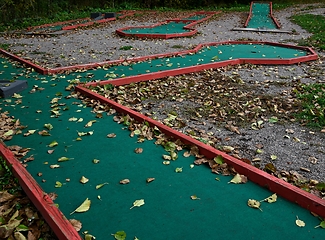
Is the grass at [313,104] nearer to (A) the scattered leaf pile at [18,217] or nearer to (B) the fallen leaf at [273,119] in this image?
(B) the fallen leaf at [273,119]

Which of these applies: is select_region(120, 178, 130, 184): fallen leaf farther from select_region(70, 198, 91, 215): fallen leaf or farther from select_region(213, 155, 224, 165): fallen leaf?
Answer: select_region(213, 155, 224, 165): fallen leaf

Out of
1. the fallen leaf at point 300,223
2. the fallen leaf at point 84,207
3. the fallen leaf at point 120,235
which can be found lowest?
the fallen leaf at point 300,223

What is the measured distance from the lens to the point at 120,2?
24297 mm

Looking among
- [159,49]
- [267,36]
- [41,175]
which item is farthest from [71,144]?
[267,36]

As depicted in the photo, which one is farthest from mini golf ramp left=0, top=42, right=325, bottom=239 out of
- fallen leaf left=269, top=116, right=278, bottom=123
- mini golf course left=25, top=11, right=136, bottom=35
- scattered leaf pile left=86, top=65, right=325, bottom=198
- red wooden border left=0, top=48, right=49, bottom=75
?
mini golf course left=25, top=11, right=136, bottom=35

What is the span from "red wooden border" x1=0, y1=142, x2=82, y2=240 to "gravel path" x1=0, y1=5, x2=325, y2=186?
6.19 ft

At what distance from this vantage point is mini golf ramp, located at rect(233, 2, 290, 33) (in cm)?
1274

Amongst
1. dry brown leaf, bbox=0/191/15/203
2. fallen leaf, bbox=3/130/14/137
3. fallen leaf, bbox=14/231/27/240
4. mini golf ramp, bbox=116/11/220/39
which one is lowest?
mini golf ramp, bbox=116/11/220/39

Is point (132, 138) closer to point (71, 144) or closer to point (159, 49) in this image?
point (71, 144)

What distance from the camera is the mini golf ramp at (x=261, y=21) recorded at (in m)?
12.7

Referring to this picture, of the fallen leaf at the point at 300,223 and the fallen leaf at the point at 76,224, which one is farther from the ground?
the fallen leaf at the point at 76,224

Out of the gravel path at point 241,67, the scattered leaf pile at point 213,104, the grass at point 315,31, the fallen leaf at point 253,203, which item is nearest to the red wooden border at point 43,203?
the scattered leaf pile at point 213,104

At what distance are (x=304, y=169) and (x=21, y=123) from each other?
11.0 ft

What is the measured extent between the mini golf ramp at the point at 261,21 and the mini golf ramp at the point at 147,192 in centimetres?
1039
